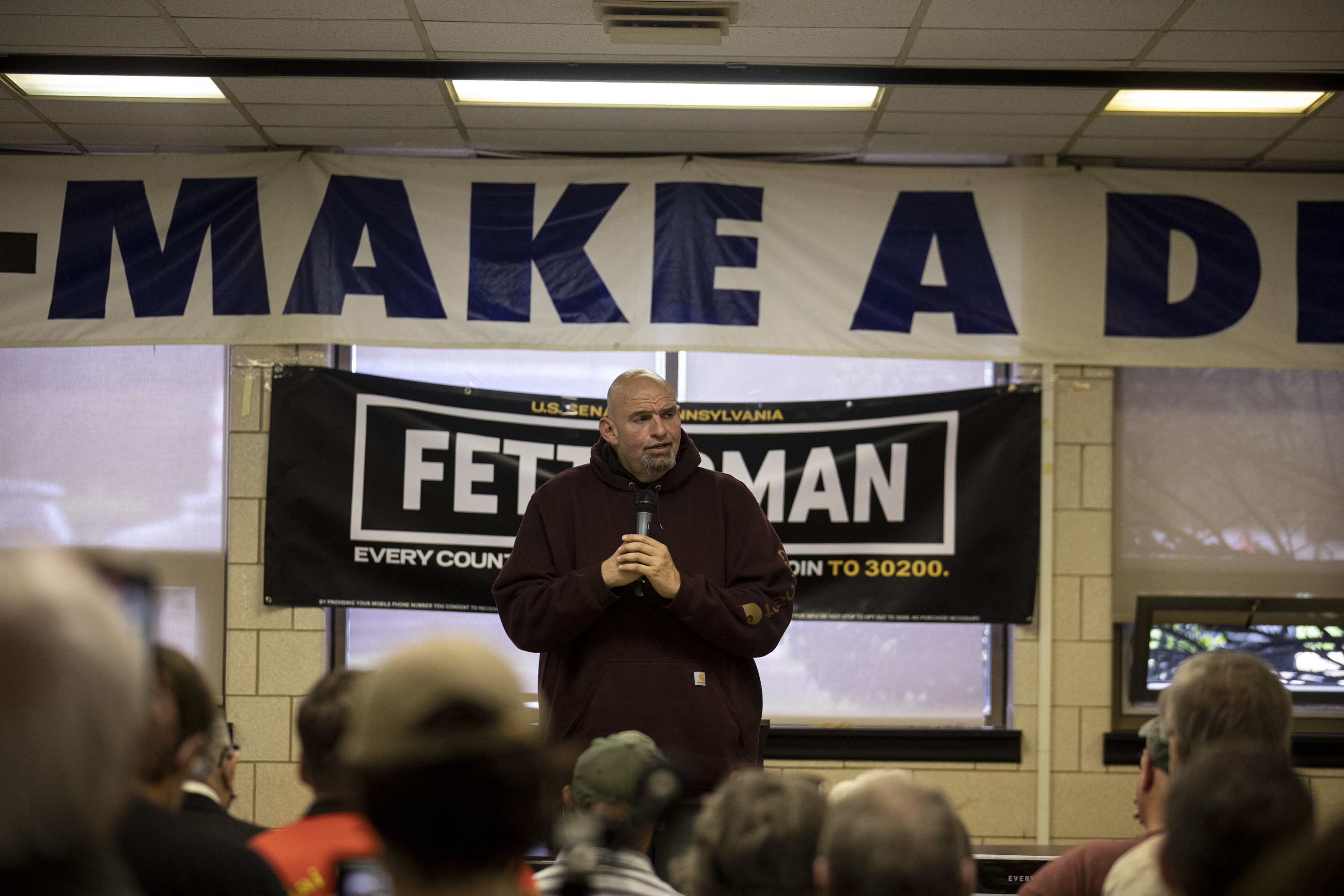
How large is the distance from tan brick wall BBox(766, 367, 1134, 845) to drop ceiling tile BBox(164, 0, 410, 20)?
301cm

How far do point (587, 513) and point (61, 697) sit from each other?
225cm

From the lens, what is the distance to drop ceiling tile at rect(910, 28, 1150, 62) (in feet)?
11.6

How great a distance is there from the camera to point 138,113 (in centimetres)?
425

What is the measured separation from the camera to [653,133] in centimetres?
439

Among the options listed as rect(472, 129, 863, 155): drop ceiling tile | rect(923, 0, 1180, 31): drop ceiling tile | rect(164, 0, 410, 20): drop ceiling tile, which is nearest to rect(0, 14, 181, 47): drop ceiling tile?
rect(164, 0, 410, 20): drop ceiling tile

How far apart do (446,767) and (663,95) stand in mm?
3524

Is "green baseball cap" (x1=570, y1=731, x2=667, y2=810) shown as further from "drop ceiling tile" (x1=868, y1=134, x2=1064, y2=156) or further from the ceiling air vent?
"drop ceiling tile" (x1=868, y1=134, x2=1064, y2=156)

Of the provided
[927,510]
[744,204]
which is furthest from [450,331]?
[927,510]

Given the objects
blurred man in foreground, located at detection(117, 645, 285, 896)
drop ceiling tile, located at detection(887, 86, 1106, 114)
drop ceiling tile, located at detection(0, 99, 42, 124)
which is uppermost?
drop ceiling tile, located at detection(887, 86, 1106, 114)

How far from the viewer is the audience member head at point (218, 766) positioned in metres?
1.79

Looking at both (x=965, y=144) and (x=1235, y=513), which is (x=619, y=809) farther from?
(x=1235, y=513)

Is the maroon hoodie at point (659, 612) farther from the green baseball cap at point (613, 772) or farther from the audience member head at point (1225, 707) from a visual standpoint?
the audience member head at point (1225, 707)

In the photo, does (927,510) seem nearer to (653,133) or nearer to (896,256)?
(896,256)

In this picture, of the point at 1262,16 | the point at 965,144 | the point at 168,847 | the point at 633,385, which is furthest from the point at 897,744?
the point at 168,847
